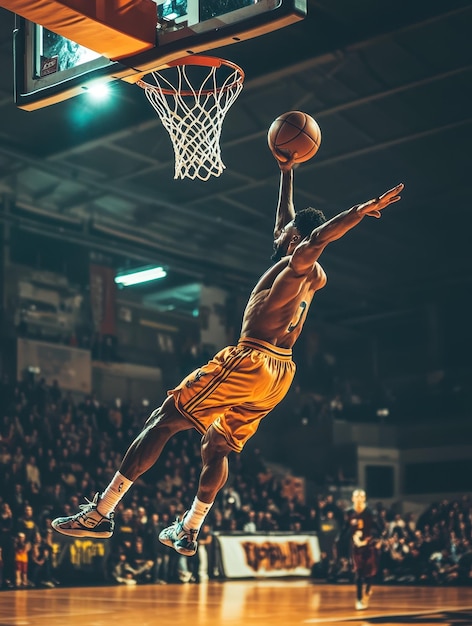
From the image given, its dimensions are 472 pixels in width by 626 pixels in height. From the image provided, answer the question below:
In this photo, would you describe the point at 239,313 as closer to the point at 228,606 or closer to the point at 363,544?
the point at 363,544

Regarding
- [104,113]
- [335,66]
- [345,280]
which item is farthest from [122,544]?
[345,280]

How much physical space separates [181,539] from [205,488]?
414 mm

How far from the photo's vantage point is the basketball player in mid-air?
6.93 m

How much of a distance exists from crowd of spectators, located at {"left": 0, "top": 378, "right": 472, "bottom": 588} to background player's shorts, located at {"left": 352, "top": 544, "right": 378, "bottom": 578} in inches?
179

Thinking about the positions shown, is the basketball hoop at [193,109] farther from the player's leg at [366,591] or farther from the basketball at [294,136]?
the player's leg at [366,591]

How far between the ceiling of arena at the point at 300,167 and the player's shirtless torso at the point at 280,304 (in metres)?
8.81

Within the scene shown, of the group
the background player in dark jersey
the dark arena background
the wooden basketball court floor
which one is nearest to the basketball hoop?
the dark arena background

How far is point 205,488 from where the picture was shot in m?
7.14

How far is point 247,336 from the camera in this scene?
7102 millimetres

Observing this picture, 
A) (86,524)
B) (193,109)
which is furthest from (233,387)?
(193,109)

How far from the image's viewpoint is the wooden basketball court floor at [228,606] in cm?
1153

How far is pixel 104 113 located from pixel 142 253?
7.59m

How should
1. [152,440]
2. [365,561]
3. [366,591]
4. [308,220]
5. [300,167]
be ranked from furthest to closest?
[300,167]
[365,561]
[366,591]
[308,220]
[152,440]

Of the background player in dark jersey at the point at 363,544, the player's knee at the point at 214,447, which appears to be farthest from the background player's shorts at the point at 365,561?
the player's knee at the point at 214,447
